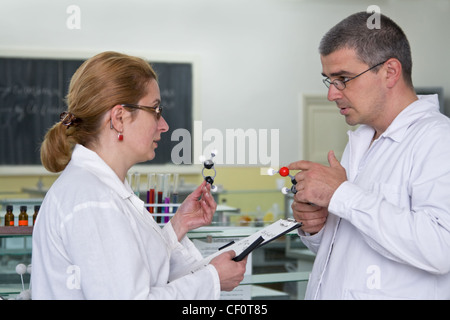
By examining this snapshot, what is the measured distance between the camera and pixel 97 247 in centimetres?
127

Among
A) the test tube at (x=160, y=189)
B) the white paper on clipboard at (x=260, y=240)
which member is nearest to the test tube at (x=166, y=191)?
the test tube at (x=160, y=189)

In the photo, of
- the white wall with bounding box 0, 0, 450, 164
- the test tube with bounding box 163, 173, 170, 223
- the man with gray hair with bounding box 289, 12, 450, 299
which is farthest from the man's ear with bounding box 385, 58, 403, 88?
the white wall with bounding box 0, 0, 450, 164

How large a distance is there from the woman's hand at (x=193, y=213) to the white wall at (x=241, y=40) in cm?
507

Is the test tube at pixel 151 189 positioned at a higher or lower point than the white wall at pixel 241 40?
lower

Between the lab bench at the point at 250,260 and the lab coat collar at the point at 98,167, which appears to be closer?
the lab coat collar at the point at 98,167

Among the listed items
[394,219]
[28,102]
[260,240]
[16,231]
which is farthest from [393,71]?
[28,102]

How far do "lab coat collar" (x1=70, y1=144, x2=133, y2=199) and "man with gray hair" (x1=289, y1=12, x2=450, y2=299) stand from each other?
1.59 feet

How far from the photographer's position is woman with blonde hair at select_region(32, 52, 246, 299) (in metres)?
1.28

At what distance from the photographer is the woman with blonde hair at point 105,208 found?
1.28 metres

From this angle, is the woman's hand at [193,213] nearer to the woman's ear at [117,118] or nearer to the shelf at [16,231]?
the woman's ear at [117,118]

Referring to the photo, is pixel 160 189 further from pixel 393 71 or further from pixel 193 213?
pixel 393 71

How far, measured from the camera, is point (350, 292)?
161cm
